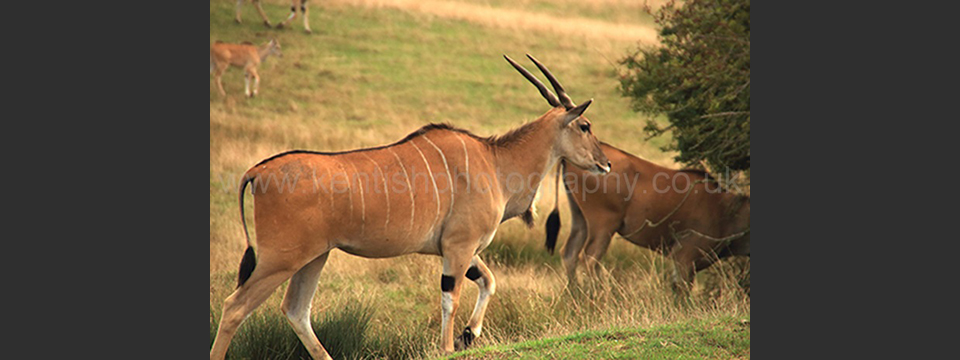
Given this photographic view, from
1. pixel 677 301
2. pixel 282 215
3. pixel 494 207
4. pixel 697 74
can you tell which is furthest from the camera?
pixel 697 74

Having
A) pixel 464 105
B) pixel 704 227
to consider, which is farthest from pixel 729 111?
pixel 464 105

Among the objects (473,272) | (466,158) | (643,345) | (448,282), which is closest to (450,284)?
(448,282)

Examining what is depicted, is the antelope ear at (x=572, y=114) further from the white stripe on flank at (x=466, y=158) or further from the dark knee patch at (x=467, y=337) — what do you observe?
the dark knee patch at (x=467, y=337)

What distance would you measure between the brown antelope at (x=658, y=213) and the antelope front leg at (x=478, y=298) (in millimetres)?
2368

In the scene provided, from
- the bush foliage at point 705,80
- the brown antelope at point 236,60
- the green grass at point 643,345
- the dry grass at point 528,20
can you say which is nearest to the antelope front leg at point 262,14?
the brown antelope at point 236,60

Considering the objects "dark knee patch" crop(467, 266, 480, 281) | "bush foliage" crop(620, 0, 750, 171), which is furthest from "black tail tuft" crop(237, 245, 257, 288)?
"bush foliage" crop(620, 0, 750, 171)

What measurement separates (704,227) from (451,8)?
1362 cm

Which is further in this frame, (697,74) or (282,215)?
(697,74)

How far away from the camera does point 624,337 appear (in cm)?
679

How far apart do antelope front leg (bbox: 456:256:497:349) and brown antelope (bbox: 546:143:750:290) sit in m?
2.37

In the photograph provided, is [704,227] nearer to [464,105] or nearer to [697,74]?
[697,74]

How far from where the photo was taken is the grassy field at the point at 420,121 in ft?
26.7

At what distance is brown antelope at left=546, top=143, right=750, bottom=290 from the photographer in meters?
9.93

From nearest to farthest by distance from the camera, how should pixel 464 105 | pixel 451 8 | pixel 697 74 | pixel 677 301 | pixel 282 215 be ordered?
pixel 282 215
pixel 677 301
pixel 697 74
pixel 464 105
pixel 451 8
